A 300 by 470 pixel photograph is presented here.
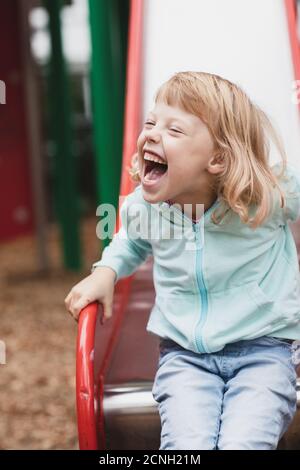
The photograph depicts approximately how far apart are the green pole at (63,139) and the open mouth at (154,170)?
3.44m

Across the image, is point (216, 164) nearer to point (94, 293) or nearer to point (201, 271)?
point (201, 271)

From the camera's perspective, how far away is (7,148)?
21.2 ft

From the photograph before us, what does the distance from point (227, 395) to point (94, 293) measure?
298mm

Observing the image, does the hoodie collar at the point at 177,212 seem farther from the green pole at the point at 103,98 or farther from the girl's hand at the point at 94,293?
the green pole at the point at 103,98

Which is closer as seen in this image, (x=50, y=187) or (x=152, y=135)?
(x=152, y=135)

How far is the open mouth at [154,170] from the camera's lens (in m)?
1.26

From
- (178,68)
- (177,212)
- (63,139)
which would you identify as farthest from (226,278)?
(63,139)

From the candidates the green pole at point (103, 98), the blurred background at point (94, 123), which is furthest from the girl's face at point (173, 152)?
the green pole at point (103, 98)

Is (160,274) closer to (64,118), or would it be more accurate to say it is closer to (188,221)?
(188,221)

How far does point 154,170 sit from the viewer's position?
1277 millimetres

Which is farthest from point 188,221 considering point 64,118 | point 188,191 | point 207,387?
point 64,118

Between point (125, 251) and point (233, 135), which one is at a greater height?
point (233, 135)

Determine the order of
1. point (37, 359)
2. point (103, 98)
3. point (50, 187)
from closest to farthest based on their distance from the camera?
1. point (103, 98)
2. point (37, 359)
3. point (50, 187)

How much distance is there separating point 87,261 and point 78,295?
12.1 feet
